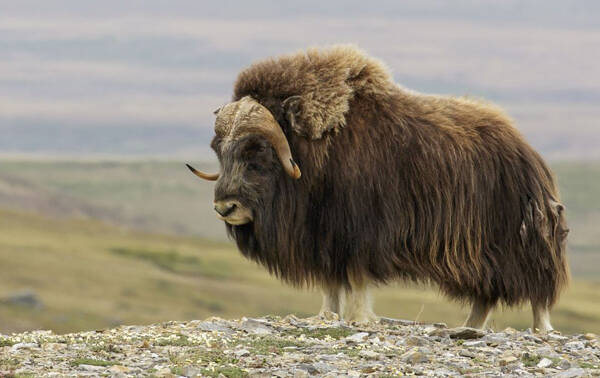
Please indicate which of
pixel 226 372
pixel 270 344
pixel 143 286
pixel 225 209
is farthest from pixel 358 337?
pixel 143 286

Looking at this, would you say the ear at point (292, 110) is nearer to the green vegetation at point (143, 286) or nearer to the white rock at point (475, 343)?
the white rock at point (475, 343)

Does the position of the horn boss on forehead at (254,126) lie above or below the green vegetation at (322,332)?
above

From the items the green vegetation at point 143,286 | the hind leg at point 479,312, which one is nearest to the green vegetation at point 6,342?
the hind leg at point 479,312

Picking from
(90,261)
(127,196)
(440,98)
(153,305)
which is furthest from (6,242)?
(127,196)

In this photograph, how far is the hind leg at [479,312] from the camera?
27.7 feet

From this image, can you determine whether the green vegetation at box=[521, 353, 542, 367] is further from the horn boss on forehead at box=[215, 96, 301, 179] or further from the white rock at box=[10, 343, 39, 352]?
the white rock at box=[10, 343, 39, 352]

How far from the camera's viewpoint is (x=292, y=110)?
8078 mm

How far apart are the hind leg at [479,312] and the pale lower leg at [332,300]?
97cm

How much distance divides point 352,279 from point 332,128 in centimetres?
105

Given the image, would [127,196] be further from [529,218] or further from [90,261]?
[529,218]

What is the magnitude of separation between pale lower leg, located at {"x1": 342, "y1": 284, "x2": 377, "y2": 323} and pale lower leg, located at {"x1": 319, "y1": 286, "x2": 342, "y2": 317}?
0.18 meters

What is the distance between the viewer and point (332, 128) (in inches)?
318

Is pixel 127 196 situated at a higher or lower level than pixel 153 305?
higher

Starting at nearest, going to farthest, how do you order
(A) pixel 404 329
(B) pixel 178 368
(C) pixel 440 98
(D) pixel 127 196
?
(B) pixel 178 368 → (A) pixel 404 329 → (C) pixel 440 98 → (D) pixel 127 196
